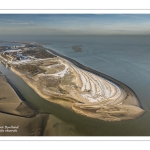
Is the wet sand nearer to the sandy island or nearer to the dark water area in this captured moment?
the dark water area

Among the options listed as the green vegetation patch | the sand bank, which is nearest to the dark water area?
the sand bank

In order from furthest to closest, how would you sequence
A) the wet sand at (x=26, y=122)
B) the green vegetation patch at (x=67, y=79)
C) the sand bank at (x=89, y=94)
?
the green vegetation patch at (x=67, y=79) < the sand bank at (x=89, y=94) < the wet sand at (x=26, y=122)

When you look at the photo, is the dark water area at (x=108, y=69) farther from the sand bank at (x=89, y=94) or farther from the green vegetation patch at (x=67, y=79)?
the green vegetation patch at (x=67, y=79)

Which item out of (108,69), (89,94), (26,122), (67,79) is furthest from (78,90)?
(26,122)

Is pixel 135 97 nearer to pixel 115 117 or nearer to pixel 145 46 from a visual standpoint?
pixel 115 117

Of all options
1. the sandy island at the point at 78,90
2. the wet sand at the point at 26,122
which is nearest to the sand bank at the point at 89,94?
the sandy island at the point at 78,90

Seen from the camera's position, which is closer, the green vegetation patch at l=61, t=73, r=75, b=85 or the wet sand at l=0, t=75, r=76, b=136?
the wet sand at l=0, t=75, r=76, b=136
